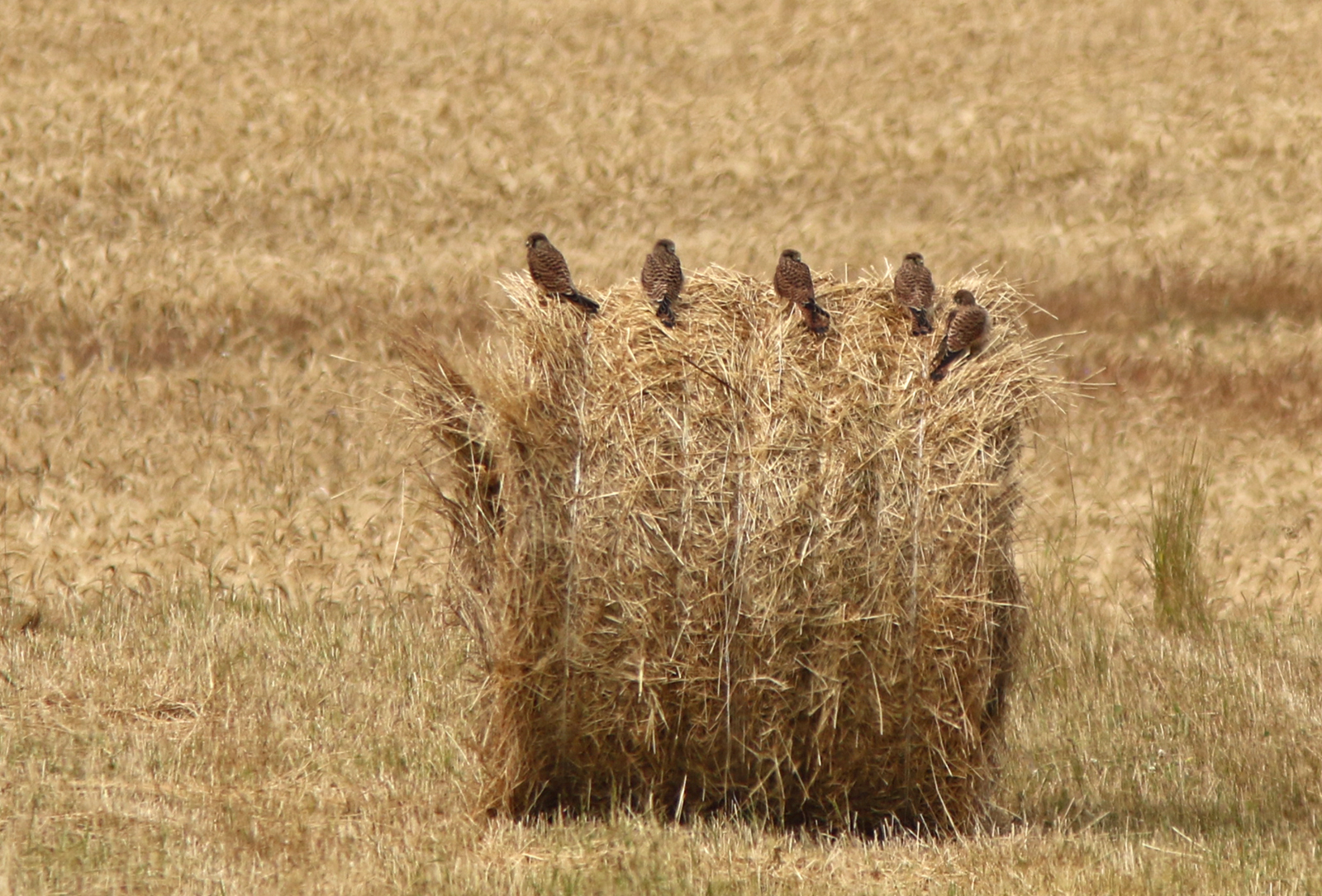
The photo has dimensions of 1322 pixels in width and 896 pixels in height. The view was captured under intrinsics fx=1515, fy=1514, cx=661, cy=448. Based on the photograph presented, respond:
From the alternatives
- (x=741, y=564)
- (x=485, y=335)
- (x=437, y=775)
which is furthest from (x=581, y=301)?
(x=485, y=335)

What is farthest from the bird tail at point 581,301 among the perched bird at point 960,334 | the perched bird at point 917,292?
the perched bird at point 960,334

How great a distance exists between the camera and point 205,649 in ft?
26.0

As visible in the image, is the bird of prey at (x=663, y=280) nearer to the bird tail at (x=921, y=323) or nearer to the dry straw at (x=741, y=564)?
the dry straw at (x=741, y=564)

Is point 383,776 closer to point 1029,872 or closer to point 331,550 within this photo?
point 1029,872

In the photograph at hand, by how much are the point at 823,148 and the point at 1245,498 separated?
8500mm

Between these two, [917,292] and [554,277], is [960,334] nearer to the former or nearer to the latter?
[917,292]

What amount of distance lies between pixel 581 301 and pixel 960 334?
152 cm

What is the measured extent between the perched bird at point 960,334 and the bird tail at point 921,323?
4.4 inches

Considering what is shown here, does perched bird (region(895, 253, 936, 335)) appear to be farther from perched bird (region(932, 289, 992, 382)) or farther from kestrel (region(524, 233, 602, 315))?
kestrel (region(524, 233, 602, 315))

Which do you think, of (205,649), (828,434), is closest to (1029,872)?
(828,434)

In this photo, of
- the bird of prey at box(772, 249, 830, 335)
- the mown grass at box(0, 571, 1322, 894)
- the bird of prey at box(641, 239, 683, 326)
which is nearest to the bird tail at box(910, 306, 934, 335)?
the bird of prey at box(772, 249, 830, 335)

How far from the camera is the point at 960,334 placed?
5875 millimetres

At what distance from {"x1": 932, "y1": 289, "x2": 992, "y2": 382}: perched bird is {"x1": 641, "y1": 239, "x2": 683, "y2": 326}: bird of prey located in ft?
3.50

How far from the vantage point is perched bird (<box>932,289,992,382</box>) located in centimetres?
588
